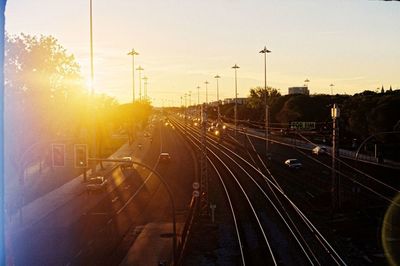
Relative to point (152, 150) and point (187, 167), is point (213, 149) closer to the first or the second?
point (152, 150)

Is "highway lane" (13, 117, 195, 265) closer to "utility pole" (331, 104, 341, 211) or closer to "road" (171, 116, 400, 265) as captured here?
"road" (171, 116, 400, 265)

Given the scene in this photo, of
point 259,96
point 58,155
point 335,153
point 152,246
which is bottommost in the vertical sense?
point 152,246

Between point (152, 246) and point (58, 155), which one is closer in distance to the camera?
point (58, 155)

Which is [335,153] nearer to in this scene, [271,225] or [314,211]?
[314,211]

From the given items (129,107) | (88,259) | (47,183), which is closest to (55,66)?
(47,183)

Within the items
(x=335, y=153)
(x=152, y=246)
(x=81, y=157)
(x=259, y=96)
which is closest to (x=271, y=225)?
(x=335, y=153)

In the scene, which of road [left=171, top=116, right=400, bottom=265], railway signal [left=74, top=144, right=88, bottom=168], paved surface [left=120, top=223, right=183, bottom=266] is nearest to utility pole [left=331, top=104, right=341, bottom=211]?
road [left=171, top=116, right=400, bottom=265]

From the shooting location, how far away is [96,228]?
2903 cm

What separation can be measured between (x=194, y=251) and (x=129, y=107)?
3641 inches

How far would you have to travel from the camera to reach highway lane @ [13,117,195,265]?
23172 mm

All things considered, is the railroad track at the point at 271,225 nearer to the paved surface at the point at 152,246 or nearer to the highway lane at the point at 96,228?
the paved surface at the point at 152,246

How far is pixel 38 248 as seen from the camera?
24562mm

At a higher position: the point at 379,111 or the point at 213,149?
the point at 379,111

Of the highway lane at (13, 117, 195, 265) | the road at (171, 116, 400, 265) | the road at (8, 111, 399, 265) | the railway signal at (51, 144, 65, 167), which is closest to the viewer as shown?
the railway signal at (51, 144, 65, 167)
